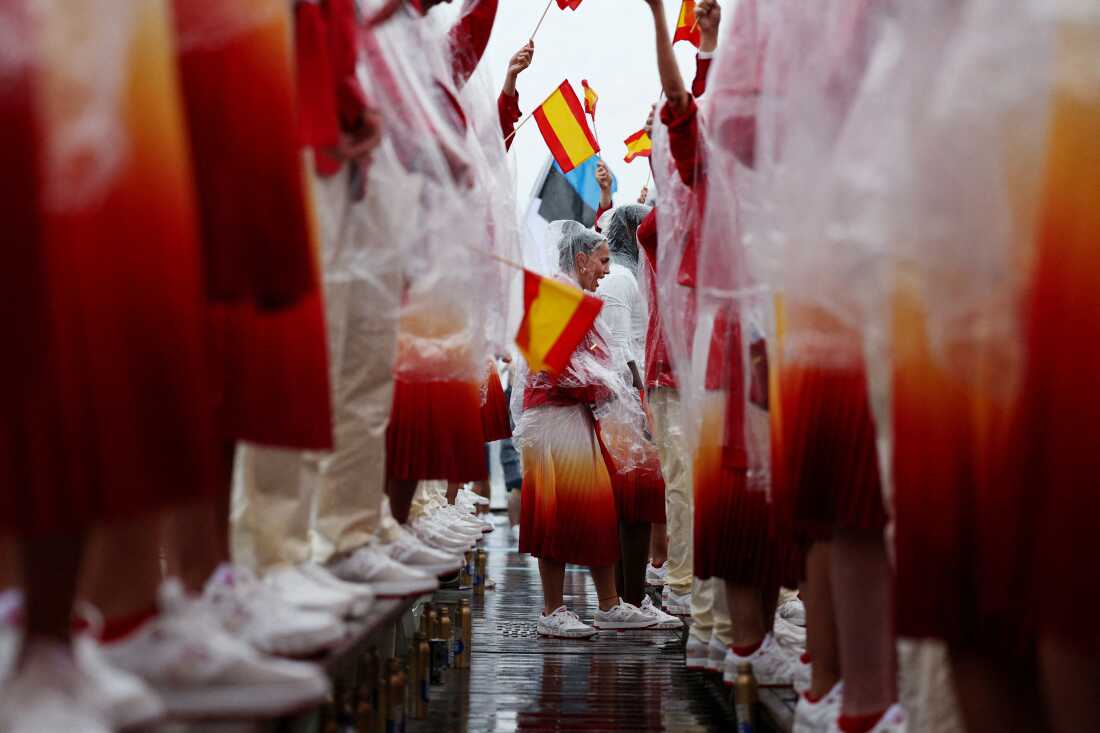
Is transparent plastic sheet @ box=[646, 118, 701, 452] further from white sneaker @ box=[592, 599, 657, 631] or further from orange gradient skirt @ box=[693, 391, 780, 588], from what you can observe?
white sneaker @ box=[592, 599, 657, 631]

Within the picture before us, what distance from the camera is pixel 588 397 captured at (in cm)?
548

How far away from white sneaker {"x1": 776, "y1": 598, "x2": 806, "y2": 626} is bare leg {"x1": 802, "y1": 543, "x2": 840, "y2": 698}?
1674 mm

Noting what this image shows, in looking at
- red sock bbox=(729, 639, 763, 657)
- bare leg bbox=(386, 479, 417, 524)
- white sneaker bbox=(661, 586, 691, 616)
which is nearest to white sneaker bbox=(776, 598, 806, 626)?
red sock bbox=(729, 639, 763, 657)

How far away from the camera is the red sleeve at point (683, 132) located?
3.68m

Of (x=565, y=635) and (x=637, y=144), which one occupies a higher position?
(x=637, y=144)

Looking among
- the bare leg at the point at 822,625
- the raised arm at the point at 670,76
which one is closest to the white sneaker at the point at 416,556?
the bare leg at the point at 822,625

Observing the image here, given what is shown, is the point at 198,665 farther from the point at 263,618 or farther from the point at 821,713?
the point at 821,713

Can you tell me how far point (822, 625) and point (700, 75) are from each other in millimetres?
2103

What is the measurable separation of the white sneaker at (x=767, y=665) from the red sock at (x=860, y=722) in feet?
3.68

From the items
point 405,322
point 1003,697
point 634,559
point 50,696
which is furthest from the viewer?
point 634,559

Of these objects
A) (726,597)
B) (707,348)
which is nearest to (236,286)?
(707,348)

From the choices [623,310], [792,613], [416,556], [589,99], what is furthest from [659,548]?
[416,556]

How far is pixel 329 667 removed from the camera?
2139 mm

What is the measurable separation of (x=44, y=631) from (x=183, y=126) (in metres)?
0.80
